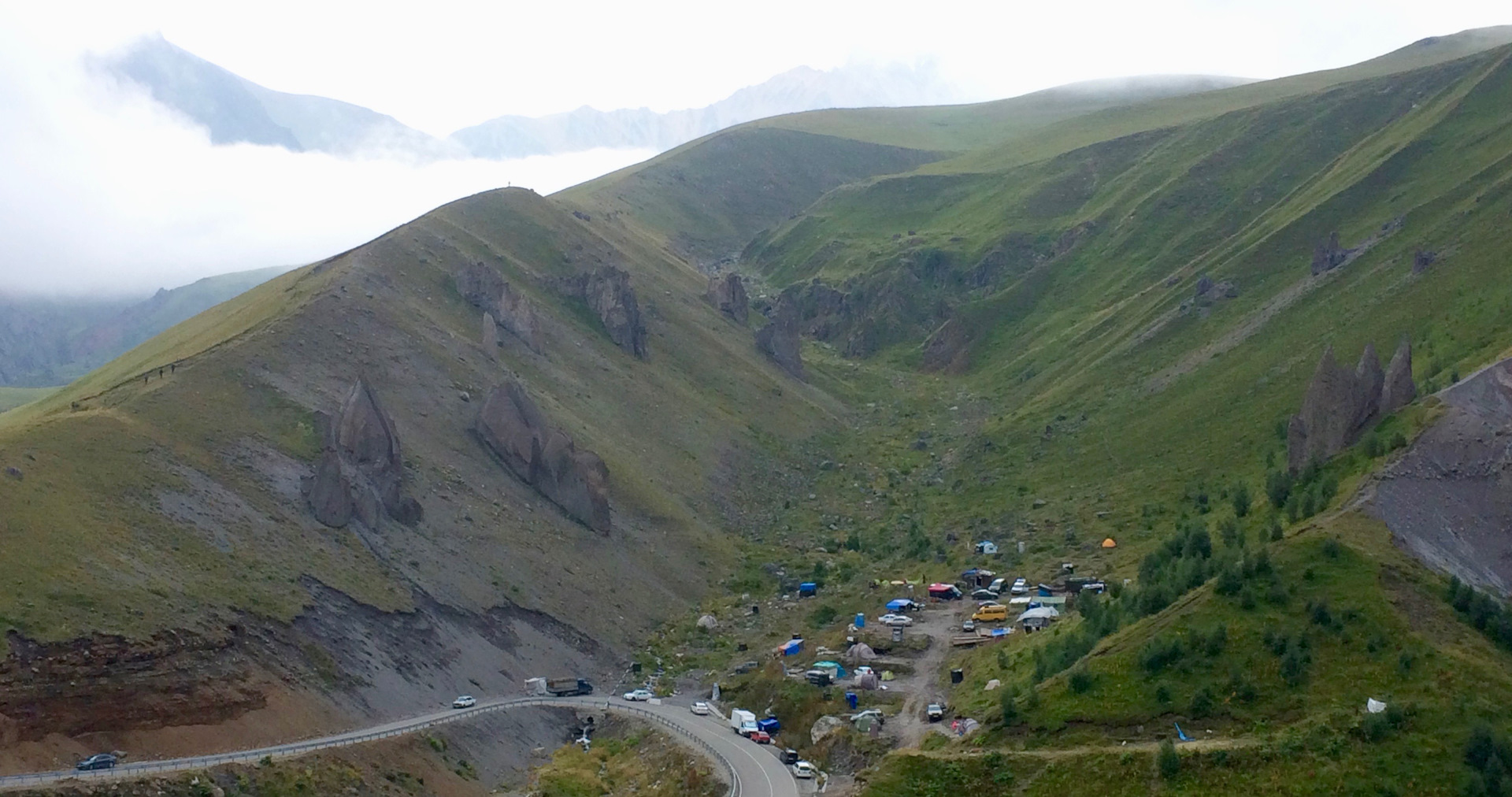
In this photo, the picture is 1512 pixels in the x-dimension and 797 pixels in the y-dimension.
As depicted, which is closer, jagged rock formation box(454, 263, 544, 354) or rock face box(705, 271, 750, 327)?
jagged rock formation box(454, 263, 544, 354)

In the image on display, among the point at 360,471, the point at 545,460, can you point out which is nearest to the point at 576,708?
the point at 360,471

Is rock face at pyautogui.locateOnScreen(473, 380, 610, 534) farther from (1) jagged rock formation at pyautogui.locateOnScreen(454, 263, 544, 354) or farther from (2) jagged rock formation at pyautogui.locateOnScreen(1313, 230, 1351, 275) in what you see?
(2) jagged rock formation at pyautogui.locateOnScreen(1313, 230, 1351, 275)

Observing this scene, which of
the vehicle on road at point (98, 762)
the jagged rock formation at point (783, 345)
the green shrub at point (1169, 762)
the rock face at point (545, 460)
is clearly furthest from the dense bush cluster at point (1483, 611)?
the jagged rock formation at point (783, 345)

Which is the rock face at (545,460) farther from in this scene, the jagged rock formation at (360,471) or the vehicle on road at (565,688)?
the vehicle on road at (565,688)

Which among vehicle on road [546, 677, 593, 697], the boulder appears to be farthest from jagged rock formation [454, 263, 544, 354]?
the boulder

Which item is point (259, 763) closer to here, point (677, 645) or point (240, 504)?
point (240, 504)
